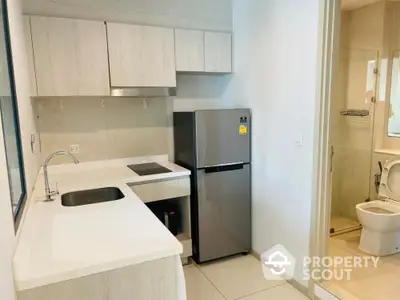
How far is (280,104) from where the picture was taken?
8.39 ft

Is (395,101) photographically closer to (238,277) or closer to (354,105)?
(354,105)

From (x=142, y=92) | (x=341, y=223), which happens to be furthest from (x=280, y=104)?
(x=341, y=223)

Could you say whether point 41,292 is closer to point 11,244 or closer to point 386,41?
point 11,244

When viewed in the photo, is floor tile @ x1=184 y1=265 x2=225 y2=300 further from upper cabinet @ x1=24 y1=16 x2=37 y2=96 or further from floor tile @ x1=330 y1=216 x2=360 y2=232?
upper cabinet @ x1=24 y1=16 x2=37 y2=96

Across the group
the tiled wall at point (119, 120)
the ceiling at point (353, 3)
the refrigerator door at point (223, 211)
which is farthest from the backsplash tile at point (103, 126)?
the ceiling at point (353, 3)

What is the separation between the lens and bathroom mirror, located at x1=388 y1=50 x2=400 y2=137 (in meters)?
3.53

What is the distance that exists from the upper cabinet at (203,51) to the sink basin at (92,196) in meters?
1.32

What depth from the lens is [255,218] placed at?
3.01 meters

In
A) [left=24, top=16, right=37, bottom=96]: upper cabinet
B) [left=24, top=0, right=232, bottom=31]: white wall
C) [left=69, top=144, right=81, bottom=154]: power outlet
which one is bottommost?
[left=69, top=144, right=81, bottom=154]: power outlet

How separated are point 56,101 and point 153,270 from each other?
2.08 meters

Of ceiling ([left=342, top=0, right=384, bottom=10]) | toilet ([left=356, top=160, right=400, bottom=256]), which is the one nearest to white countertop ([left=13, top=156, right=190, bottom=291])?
toilet ([left=356, top=160, right=400, bottom=256])

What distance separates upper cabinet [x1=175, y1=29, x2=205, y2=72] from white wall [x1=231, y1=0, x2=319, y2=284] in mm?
387

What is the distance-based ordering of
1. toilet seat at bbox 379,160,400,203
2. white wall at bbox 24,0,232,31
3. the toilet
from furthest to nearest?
toilet seat at bbox 379,160,400,203
the toilet
white wall at bbox 24,0,232,31

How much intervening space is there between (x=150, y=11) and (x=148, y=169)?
148cm
